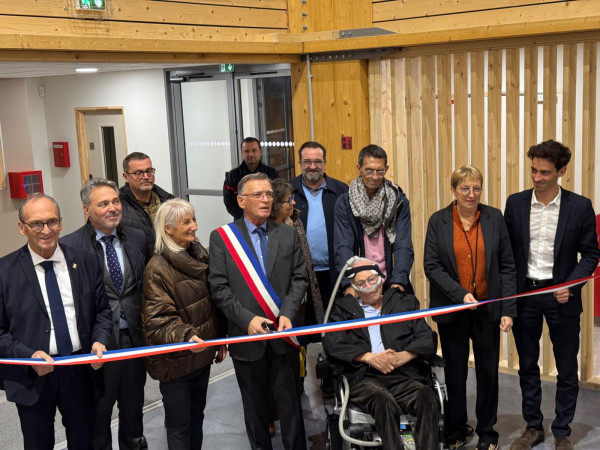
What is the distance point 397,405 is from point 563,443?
4.09 feet

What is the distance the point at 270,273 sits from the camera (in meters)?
3.96

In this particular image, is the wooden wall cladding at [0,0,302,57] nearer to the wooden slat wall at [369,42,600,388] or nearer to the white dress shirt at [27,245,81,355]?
the wooden slat wall at [369,42,600,388]

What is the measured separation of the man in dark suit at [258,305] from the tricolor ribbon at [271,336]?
0.26 feet

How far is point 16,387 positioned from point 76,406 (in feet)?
1.04

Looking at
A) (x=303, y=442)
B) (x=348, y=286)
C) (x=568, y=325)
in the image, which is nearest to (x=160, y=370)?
(x=303, y=442)

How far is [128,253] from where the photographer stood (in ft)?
12.8

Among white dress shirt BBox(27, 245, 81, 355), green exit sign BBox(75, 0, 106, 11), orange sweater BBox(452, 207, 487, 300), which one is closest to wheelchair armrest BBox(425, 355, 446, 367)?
orange sweater BBox(452, 207, 487, 300)

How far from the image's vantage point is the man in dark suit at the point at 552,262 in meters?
4.12

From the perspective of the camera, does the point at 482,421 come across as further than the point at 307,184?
No

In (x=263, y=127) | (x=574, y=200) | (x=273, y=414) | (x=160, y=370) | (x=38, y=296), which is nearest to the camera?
(x=38, y=296)

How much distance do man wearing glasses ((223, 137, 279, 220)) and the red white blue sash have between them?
6.51 ft

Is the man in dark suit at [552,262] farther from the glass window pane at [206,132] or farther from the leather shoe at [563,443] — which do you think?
the glass window pane at [206,132]

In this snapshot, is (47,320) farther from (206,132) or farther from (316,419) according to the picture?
(206,132)

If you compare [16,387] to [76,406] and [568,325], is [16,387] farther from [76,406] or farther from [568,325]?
[568,325]
